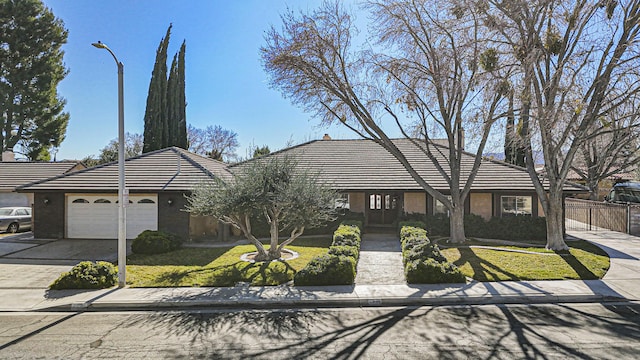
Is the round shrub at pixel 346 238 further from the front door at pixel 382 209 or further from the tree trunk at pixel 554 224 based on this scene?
the tree trunk at pixel 554 224

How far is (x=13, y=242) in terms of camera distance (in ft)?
55.3

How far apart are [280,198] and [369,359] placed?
6.50m

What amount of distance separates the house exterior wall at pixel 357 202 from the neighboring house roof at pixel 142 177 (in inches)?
278

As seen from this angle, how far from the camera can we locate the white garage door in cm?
1756

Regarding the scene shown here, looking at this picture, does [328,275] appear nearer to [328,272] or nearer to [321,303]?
[328,272]

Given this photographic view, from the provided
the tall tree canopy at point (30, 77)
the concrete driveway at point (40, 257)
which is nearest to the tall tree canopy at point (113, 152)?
the tall tree canopy at point (30, 77)

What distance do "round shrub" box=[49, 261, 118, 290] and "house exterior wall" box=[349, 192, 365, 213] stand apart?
501 inches

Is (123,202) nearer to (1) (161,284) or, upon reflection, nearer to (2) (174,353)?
(1) (161,284)

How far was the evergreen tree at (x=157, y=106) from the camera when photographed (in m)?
33.2

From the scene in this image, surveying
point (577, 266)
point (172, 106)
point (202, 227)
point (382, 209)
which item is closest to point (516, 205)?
point (382, 209)

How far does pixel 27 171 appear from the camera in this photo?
26.5m

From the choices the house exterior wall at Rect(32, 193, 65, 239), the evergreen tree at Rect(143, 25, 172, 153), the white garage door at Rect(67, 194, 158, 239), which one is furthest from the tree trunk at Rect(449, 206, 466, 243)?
the evergreen tree at Rect(143, 25, 172, 153)

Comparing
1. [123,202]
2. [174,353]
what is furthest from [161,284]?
[174,353]

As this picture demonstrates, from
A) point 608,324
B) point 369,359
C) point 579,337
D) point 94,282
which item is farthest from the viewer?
point 94,282
